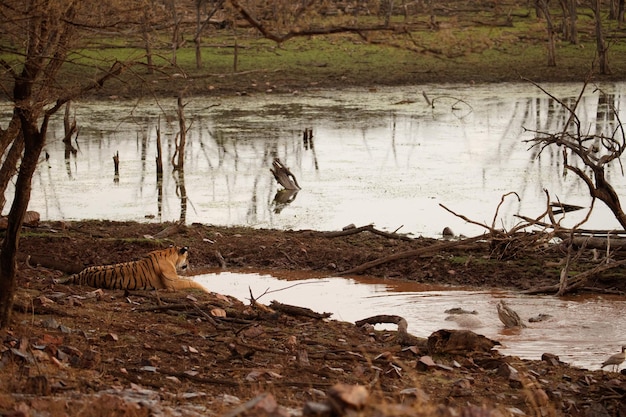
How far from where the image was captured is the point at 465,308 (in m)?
11.4

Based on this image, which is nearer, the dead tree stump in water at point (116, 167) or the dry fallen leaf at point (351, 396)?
the dry fallen leaf at point (351, 396)

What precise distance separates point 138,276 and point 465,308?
3599 mm

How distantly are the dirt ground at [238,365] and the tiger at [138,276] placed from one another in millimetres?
313

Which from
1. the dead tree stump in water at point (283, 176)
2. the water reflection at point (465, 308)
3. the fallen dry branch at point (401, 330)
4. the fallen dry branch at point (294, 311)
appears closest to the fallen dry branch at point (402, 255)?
the water reflection at point (465, 308)

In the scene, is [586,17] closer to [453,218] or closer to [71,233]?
[453,218]

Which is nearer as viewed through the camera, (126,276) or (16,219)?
(16,219)

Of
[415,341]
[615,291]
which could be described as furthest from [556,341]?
[615,291]

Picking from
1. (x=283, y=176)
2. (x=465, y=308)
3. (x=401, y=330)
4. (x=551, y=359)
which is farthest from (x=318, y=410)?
(x=283, y=176)

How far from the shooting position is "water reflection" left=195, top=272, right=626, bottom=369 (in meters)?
9.88

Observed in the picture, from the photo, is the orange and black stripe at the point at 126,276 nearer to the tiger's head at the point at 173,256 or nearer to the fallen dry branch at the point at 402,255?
the tiger's head at the point at 173,256

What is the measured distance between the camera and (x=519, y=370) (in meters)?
8.29

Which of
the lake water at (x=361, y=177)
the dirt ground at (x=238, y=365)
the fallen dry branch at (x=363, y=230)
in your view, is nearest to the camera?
the dirt ground at (x=238, y=365)

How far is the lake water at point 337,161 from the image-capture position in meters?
16.9

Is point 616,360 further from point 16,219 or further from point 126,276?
point 16,219
